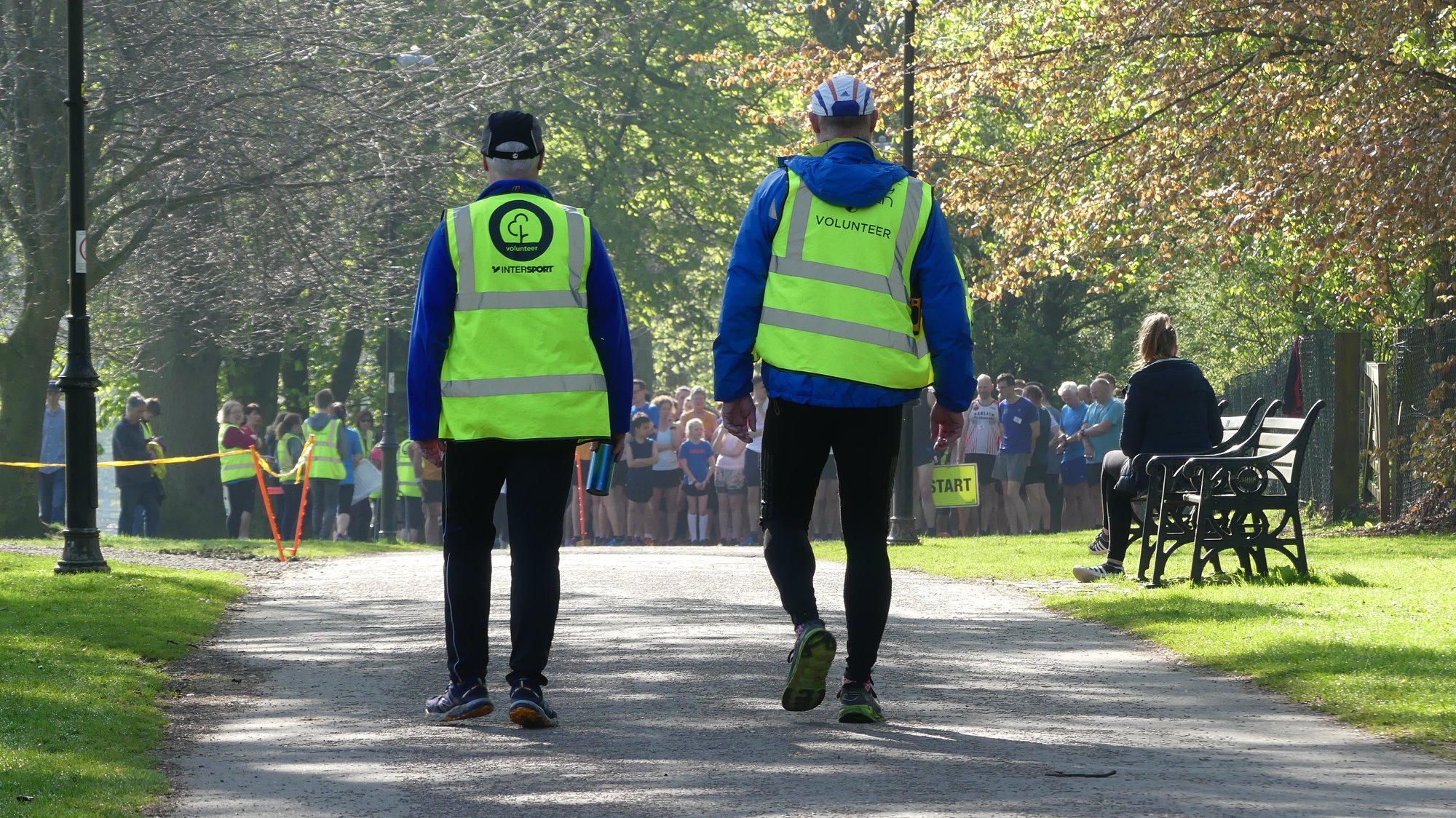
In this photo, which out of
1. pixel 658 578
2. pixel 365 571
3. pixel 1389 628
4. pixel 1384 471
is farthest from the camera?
pixel 1384 471

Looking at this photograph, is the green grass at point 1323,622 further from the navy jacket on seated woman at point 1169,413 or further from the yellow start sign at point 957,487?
the yellow start sign at point 957,487

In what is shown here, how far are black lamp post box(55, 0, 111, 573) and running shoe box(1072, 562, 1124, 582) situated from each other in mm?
6377

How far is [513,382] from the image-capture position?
636cm

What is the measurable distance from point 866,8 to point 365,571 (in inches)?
907

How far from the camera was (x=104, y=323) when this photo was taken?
77.2 feet

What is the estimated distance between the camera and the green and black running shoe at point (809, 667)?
6.16m

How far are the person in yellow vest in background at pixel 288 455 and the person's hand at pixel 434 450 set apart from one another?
762 inches

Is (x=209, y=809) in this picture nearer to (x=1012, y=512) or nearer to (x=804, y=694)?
(x=804, y=694)

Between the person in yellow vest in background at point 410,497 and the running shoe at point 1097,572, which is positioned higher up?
the person in yellow vest in background at point 410,497

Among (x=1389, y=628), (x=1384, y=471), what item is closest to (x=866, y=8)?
(x=1384, y=471)

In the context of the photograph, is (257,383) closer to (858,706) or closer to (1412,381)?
(1412,381)

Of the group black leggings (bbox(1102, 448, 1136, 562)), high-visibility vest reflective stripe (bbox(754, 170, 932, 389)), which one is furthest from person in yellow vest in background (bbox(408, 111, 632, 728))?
black leggings (bbox(1102, 448, 1136, 562))

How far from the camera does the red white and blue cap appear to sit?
637cm

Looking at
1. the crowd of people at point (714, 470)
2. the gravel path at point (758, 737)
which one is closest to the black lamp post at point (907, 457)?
the crowd of people at point (714, 470)
